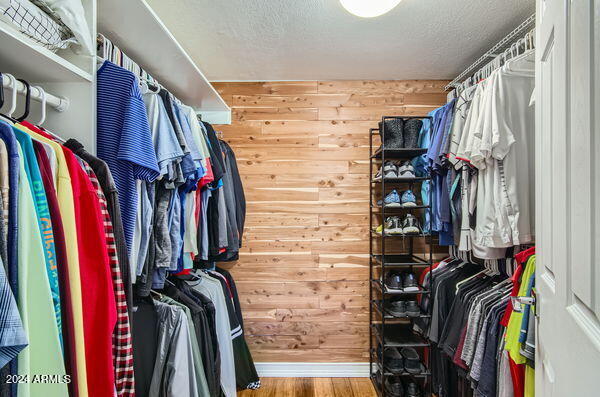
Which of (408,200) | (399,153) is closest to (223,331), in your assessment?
(408,200)

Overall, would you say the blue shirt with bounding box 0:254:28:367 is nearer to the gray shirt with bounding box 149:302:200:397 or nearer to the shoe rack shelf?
the gray shirt with bounding box 149:302:200:397

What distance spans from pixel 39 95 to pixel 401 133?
6.31ft

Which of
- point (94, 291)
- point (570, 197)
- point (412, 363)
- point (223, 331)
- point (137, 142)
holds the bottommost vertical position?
point (412, 363)

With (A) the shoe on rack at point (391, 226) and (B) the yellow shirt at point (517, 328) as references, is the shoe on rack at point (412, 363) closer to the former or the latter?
(A) the shoe on rack at point (391, 226)

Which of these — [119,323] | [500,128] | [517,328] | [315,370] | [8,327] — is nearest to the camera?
[8,327]

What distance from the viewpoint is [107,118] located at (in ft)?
3.43

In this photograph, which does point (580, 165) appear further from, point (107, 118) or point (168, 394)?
point (168, 394)

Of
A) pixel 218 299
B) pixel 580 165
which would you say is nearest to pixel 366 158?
pixel 218 299

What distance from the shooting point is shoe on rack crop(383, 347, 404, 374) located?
212 cm

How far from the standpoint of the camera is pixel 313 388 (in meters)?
2.34

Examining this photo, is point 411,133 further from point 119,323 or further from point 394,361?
Result: point 119,323

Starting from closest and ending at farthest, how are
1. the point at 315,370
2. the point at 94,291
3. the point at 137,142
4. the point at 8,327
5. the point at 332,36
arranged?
1. the point at 8,327
2. the point at 94,291
3. the point at 137,142
4. the point at 332,36
5. the point at 315,370

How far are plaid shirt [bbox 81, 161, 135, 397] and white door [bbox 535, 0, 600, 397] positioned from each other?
3.24 feet

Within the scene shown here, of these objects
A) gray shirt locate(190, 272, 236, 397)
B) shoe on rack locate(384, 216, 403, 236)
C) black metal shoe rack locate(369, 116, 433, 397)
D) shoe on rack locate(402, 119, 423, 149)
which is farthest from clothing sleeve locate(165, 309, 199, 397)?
shoe on rack locate(402, 119, 423, 149)
